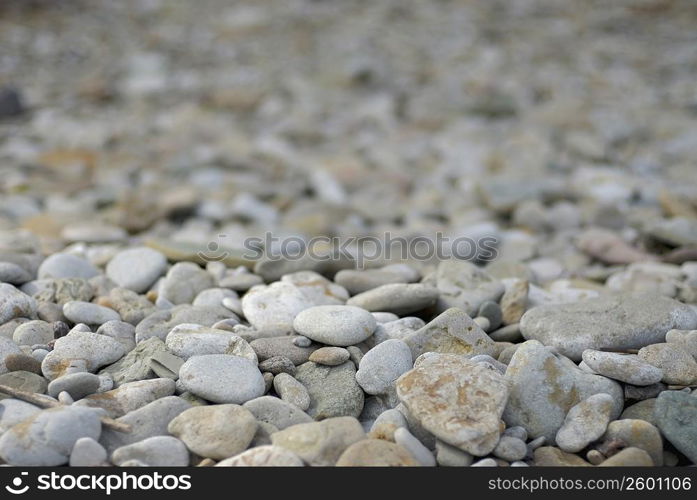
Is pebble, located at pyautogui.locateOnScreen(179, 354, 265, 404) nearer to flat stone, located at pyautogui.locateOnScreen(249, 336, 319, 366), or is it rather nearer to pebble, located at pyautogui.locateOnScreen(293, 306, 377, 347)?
flat stone, located at pyautogui.locateOnScreen(249, 336, 319, 366)

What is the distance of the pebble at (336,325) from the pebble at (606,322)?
522mm

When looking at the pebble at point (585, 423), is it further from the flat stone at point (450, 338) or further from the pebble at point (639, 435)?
the flat stone at point (450, 338)

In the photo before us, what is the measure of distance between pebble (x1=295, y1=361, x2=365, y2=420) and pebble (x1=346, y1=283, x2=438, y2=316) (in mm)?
358

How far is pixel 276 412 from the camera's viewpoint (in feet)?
5.75

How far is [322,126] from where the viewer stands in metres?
5.53

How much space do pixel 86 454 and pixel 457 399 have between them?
0.89 m

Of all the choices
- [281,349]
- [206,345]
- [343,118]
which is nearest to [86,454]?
[206,345]

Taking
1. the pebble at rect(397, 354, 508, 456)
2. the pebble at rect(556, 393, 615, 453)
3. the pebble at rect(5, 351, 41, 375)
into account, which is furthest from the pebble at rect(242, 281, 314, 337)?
the pebble at rect(556, 393, 615, 453)

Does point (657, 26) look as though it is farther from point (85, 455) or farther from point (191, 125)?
point (85, 455)

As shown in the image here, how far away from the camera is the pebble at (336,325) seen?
79.2 inches

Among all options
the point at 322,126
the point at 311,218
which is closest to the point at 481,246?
the point at 311,218

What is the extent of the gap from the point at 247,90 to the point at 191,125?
0.88m

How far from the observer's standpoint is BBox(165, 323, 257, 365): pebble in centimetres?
194

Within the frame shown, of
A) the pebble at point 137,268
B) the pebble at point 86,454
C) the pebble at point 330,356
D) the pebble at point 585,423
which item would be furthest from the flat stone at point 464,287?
the pebble at point 86,454
